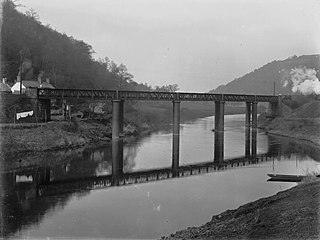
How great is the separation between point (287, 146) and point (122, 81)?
52.9 meters

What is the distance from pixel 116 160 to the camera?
35031 millimetres

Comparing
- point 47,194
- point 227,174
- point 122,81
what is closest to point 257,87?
point 122,81

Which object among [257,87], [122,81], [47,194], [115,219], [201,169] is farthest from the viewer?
[257,87]

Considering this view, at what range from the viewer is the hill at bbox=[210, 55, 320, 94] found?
4805 inches

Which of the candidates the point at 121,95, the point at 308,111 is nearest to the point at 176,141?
the point at 121,95

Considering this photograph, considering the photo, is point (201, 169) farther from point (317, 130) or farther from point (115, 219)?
point (317, 130)

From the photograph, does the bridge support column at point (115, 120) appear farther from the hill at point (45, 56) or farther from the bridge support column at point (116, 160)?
the hill at point (45, 56)

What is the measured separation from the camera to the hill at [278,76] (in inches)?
4805

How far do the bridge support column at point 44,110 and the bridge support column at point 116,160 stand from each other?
8.79 m

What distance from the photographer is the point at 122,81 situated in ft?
302

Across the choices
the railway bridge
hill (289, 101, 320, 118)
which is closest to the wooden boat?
the railway bridge

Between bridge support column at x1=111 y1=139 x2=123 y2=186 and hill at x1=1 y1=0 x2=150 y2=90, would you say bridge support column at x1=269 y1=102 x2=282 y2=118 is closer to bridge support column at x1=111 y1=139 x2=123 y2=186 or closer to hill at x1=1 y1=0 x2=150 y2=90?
hill at x1=1 y1=0 x2=150 y2=90

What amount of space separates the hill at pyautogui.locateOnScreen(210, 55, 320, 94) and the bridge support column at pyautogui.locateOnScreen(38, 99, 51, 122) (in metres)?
76.8

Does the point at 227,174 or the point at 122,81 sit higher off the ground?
the point at 122,81
